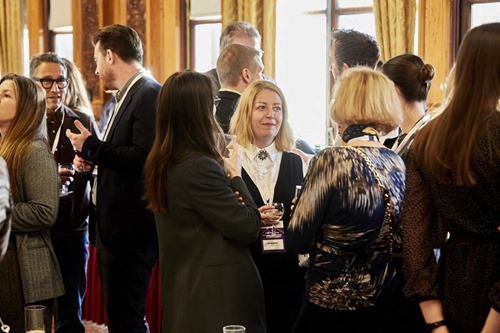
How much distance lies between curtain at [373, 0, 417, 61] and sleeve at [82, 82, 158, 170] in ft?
9.87

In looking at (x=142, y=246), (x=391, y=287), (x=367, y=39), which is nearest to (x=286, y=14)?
(x=367, y=39)

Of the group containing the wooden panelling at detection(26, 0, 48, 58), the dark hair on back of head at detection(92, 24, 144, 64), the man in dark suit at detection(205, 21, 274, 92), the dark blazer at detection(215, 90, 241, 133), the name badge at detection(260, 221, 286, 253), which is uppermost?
the wooden panelling at detection(26, 0, 48, 58)

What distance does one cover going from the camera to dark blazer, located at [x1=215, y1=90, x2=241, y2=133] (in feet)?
13.5

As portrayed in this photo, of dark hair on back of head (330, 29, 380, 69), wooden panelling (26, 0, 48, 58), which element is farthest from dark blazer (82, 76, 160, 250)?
wooden panelling (26, 0, 48, 58)

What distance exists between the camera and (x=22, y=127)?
3.38 m

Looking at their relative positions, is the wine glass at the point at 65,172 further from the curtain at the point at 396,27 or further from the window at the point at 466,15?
the window at the point at 466,15

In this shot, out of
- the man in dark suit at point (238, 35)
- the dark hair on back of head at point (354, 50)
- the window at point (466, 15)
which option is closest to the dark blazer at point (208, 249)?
the dark hair on back of head at point (354, 50)

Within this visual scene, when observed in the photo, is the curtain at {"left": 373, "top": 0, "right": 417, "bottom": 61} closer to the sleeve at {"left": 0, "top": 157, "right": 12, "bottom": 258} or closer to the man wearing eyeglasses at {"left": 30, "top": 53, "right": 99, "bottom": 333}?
the man wearing eyeglasses at {"left": 30, "top": 53, "right": 99, "bottom": 333}

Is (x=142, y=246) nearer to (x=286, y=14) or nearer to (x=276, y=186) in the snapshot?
(x=276, y=186)

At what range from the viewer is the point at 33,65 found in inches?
186

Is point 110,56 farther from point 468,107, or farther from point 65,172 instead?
point 468,107

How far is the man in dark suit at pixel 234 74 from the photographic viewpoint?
163 inches

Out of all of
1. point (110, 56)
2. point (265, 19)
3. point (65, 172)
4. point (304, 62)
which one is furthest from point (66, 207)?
point (304, 62)

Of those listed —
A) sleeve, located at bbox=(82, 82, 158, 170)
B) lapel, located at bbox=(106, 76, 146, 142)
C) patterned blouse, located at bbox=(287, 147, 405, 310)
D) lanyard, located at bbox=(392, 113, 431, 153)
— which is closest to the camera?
patterned blouse, located at bbox=(287, 147, 405, 310)
